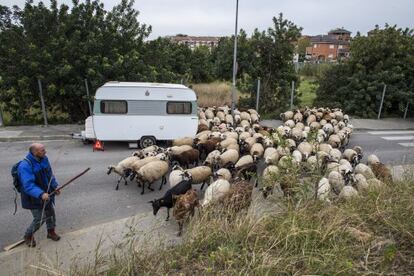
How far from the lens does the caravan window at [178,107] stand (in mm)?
14023

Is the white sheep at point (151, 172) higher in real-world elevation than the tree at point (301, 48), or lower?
lower

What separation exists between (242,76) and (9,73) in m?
12.6

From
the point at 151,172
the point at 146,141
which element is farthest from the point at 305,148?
the point at 146,141

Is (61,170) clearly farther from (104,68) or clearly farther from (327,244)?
(327,244)

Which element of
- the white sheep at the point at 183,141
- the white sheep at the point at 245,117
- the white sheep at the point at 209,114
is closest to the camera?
the white sheep at the point at 183,141

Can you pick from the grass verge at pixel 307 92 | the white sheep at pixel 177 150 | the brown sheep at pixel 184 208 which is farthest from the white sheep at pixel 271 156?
the grass verge at pixel 307 92

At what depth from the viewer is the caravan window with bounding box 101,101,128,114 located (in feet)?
44.2

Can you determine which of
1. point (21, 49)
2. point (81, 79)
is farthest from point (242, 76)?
point (21, 49)

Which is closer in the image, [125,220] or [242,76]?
[125,220]

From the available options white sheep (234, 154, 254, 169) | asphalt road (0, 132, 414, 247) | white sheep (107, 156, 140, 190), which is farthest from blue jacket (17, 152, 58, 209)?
white sheep (234, 154, 254, 169)

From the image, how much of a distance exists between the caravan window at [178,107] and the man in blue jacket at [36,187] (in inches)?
292

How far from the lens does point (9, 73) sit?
1630cm

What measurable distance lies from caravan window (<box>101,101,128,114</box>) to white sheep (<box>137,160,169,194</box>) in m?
4.21

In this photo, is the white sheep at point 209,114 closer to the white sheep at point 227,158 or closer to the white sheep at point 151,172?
the white sheep at point 227,158
